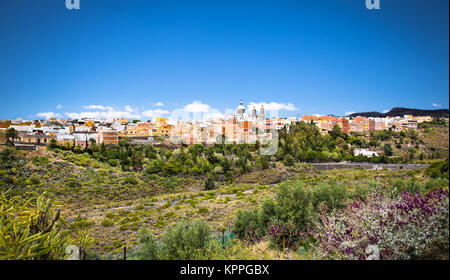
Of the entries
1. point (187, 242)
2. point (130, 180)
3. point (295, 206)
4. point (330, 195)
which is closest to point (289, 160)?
point (130, 180)

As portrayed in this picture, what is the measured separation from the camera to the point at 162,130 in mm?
17578

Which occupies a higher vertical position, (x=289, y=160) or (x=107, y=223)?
(x=289, y=160)

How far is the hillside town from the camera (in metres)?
7.72

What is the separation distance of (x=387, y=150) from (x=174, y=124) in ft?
45.5

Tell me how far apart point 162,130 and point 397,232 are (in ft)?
54.9

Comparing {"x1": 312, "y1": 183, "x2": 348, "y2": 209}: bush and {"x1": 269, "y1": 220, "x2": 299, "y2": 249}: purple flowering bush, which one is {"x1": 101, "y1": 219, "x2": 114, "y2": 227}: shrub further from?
{"x1": 312, "y1": 183, "x2": 348, "y2": 209}: bush

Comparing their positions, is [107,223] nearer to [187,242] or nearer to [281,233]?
[187,242]

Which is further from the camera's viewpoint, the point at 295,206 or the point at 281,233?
the point at 295,206

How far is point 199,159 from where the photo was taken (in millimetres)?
15352

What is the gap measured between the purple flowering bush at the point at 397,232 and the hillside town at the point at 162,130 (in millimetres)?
4117

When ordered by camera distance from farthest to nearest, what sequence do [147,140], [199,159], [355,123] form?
[147,140] → [199,159] → [355,123]

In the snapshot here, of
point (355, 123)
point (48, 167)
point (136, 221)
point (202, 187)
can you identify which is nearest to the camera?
point (136, 221)
